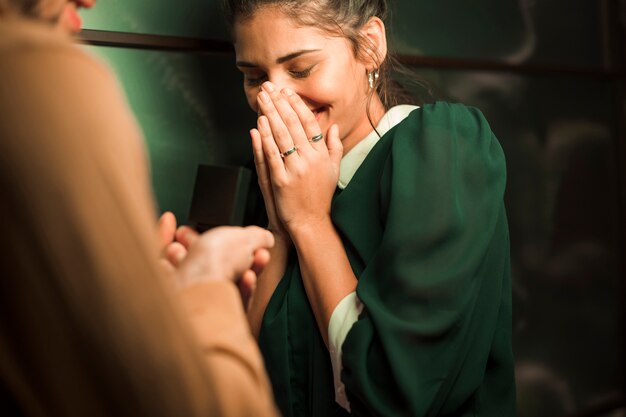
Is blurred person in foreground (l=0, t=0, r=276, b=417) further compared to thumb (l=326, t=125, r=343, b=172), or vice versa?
thumb (l=326, t=125, r=343, b=172)

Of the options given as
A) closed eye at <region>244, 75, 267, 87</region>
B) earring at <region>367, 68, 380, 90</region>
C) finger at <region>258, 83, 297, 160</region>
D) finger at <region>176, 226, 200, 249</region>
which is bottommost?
finger at <region>176, 226, 200, 249</region>

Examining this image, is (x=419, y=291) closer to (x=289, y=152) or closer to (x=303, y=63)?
(x=289, y=152)

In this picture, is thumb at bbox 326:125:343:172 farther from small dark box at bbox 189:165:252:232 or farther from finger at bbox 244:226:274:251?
finger at bbox 244:226:274:251

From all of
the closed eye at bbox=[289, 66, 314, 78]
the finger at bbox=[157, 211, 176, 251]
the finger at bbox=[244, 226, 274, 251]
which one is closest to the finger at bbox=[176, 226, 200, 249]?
the finger at bbox=[157, 211, 176, 251]

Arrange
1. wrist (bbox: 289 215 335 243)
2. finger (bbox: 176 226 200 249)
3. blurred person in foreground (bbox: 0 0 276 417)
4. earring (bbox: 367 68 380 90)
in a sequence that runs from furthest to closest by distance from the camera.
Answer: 1. earring (bbox: 367 68 380 90)
2. wrist (bbox: 289 215 335 243)
3. finger (bbox: 176 226 200 249)
4. blurred person in foreground (bbox: 0 0 276 417)

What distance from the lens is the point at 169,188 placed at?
3.96 feet

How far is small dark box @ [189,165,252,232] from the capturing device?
34.1 inches

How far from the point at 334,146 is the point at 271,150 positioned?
4.2 inches

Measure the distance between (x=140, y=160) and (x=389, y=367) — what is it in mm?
512

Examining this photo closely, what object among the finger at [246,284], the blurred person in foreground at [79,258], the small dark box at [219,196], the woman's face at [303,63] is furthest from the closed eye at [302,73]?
the blurred person in foreground at [79,258]

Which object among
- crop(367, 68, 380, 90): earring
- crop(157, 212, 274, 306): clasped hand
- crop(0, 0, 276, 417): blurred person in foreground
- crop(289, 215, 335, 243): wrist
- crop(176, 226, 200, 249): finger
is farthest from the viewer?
crop(367, 68, 380, 90): earring

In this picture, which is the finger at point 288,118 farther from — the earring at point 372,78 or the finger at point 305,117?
the earring at point 372,78

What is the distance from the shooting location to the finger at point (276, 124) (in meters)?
0.98

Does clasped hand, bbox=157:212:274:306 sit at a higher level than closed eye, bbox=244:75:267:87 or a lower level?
lower
